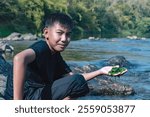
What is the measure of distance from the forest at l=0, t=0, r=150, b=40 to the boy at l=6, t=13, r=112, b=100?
50 cm

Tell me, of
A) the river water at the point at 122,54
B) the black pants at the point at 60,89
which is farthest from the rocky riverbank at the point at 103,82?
the black pants at the point at 60,89

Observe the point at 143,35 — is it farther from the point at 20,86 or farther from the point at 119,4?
the point at 20,86

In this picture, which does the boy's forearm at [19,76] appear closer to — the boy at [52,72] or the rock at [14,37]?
the boy at [52,72]

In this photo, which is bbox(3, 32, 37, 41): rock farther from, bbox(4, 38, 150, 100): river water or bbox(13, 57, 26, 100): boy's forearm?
bbox(13, 57, 26, 100): boy's forearm

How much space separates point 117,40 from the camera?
2408 mm

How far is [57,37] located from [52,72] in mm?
177

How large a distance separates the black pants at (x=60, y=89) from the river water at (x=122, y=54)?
21.8 inches

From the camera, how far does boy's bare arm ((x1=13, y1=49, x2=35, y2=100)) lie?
153cm

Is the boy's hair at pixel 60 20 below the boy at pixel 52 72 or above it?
above

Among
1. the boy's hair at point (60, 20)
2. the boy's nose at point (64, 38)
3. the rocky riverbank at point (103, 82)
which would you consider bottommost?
the rocky riverbank at point (103, 82)

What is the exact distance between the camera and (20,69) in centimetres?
155

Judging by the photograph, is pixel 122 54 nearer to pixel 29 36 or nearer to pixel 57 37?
pixel 29 36

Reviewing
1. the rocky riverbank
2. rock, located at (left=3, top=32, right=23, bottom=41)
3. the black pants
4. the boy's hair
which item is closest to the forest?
rock, located at (left=3, top=32, right=23, bottom=41)

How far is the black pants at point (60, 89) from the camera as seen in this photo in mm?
1706
